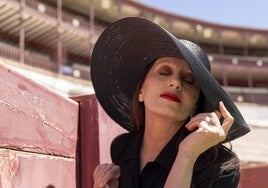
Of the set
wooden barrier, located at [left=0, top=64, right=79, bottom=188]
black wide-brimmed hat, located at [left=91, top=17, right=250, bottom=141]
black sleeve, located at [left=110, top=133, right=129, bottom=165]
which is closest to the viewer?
wooden barrier, located at [left=0, top=64, right=79, bottom=188]

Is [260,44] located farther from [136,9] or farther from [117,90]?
[117,90]

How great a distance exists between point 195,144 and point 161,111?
0.97 ft

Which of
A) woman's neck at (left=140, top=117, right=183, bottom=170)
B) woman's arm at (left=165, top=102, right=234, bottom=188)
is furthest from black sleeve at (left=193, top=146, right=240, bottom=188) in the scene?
woman's neck at (left=140, top=117, right=183, bottom=170)

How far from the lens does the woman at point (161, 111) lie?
1.70 metres

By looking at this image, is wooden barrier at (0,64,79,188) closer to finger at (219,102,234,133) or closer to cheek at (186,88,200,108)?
cheek at (186,88,200,108)

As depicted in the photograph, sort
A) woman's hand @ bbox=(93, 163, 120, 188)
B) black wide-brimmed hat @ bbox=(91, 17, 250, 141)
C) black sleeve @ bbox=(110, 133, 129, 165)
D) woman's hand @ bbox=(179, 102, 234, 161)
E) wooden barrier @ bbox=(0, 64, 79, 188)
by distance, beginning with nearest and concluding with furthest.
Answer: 1. wooden barrier @ bbox=(0, 64, 79, 188)
2. woman's hand @ bbox=(179, 102, 234, 161)
3. woman's hand @ bbox=(93, 163, 120, 188)
4. black wide-brimmed hat @ bbox=(91, 17, 250, 141)
5. black sleeve @ bbox=(110, 133, 129, 165)

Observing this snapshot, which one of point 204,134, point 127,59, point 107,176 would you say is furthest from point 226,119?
point 127,59

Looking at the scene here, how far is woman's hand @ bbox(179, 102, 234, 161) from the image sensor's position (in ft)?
5.41

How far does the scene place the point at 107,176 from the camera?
1.84m

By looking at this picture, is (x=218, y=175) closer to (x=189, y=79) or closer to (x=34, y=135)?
(x=189, y=79)

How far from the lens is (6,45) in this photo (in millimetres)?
22125

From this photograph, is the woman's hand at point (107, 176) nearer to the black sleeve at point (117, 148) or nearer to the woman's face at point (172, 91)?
the black sleeve at point (117, 148)

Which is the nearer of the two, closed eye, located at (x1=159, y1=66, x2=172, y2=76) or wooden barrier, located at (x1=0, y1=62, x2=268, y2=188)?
wooden barrier, located at (x1=0, y1=62, x2=268, y2=188)

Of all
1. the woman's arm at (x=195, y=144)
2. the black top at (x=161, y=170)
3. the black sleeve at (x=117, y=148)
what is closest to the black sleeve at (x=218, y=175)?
the black top at (x=161, y=170)
